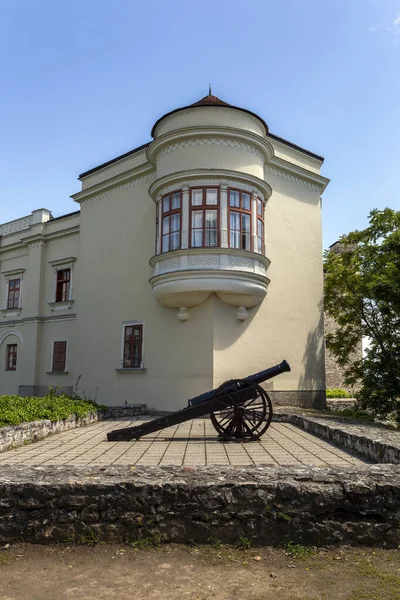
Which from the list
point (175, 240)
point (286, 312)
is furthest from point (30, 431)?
point (286, 312)

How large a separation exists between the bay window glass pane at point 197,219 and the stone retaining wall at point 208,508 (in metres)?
10.2

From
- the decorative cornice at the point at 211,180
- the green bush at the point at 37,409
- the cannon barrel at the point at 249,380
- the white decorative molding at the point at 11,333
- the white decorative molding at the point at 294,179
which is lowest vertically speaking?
the green bush at the point at 37,409

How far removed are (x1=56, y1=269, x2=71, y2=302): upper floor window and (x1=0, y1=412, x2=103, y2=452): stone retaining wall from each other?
10095 millimetres

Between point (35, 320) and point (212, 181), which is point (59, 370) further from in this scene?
point (212, 181)

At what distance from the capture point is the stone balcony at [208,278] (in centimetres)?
1372

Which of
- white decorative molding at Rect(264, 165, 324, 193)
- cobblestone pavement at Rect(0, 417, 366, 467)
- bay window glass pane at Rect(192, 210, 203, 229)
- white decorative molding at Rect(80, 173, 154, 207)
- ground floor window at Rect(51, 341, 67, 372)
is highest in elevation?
A: white decorative molding at Rect(264, 165, 324, 193)

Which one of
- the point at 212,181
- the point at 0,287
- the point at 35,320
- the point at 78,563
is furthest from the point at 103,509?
the point at 0,287

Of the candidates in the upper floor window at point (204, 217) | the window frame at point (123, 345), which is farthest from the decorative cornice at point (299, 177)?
the window frame at point (123, 345)

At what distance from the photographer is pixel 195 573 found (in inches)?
152

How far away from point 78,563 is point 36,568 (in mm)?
343

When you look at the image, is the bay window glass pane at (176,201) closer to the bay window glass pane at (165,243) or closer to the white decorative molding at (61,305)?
the bay window glass pane at (165,243)

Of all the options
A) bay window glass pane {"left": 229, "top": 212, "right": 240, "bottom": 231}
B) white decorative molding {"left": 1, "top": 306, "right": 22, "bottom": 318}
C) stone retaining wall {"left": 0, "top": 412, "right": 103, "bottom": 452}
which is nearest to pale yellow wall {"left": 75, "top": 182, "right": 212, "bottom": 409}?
bay window glass pane {"left": 229, "top": 212, "right": 240, "bottom": 231}

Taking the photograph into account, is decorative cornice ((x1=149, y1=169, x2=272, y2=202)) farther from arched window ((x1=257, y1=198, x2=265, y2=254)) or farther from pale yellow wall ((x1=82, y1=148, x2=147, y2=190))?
pale yellow wall ((x1=82, y1=148, x2=147, y2=190))

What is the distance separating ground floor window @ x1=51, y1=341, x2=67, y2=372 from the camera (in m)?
20.3
